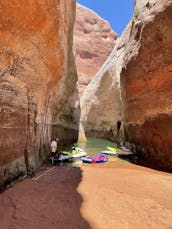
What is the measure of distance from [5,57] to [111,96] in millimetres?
15678

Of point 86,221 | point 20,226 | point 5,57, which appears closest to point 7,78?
point 5,57

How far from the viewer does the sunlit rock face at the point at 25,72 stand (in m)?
4.32

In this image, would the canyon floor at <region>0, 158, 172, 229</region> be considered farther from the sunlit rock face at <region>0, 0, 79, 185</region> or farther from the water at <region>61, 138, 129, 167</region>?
the water at <region>61, 138, 129, 167</region>

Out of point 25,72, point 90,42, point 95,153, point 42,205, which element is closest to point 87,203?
point 42,205

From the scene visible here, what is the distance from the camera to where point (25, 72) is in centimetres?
532

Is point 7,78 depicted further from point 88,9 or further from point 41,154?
point 88,9

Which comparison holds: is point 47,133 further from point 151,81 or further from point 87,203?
point 87,203

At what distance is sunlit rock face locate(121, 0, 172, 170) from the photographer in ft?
22.3

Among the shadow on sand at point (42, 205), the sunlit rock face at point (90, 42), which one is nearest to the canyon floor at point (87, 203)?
the shadow on sand at point (42, 205)

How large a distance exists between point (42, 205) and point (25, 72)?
3353 millimetres

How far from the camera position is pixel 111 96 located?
64.0ft

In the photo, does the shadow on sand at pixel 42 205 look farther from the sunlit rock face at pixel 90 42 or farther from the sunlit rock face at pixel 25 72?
the sunlit rock face at pixel 90 42

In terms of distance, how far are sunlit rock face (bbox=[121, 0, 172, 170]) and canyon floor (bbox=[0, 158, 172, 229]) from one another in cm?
207

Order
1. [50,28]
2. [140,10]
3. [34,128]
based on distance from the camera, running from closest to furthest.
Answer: [50,28], [34,128], [140,10]
